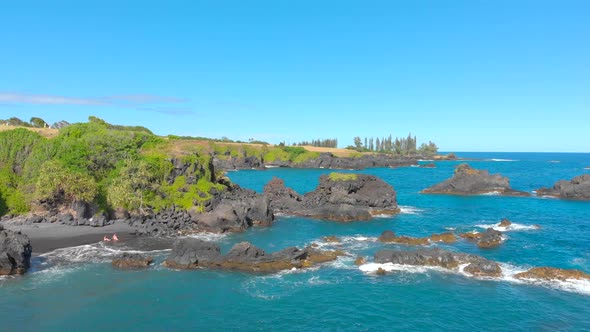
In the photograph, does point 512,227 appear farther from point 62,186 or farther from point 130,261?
point 62,186

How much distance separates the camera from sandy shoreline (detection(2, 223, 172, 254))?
52247mm

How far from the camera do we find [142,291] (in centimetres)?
3772

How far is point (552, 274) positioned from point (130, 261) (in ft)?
148

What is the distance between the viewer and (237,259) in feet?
147

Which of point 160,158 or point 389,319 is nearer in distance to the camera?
point 389,319

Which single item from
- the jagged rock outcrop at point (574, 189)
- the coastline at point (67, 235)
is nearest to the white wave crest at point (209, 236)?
the coastline at point (67, 235)

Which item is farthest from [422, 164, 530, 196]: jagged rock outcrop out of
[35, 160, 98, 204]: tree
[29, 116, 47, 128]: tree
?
[29, 116, 47, 128]: tree

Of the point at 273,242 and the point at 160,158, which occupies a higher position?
the point at 160,158

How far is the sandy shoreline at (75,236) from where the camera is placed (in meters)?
52.2

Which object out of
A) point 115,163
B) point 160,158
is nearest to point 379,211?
point 160,158

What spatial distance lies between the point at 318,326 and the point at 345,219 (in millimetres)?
43216

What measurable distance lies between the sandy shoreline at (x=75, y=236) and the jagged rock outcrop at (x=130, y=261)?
6755 mm

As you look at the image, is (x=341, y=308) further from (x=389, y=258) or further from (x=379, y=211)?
(x=379, y=211)

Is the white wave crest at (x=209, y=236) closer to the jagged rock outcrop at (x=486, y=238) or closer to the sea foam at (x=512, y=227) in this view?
the jagged rock outcrop at (x=486, y=238)
